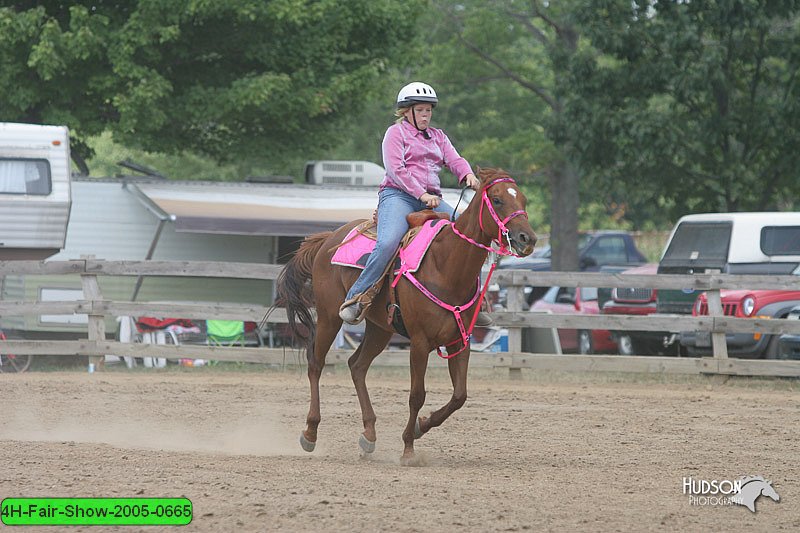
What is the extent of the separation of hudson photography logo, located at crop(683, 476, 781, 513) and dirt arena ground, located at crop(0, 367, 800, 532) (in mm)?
90

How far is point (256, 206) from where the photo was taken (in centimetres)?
1811

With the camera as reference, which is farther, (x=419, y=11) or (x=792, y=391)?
(x=419, y=11)

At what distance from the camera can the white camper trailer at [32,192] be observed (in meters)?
16.6

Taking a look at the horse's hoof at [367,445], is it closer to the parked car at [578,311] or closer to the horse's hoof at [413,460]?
the horse's hoof at [413,460]

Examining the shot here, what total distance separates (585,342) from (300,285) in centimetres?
1057

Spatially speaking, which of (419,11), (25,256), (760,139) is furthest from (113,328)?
(760,139)

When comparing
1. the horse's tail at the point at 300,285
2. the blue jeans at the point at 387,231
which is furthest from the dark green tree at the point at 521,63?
the blue jeans at the point at 387,231

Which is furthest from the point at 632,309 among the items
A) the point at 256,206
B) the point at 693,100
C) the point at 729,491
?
the point at 729,491

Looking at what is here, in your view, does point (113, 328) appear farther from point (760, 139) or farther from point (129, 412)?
point (760, 139)

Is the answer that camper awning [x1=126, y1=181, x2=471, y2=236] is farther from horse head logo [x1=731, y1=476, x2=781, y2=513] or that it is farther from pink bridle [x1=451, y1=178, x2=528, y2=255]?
horse head logo [x1=731, y1=476, x2=781, y2=513]

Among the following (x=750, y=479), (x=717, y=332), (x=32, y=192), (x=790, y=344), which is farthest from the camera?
(x=32, y=192)

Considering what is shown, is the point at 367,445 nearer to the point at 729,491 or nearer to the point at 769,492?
the point at 729,491

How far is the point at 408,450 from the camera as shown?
7.89 meters

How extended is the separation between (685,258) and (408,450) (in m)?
9.07
